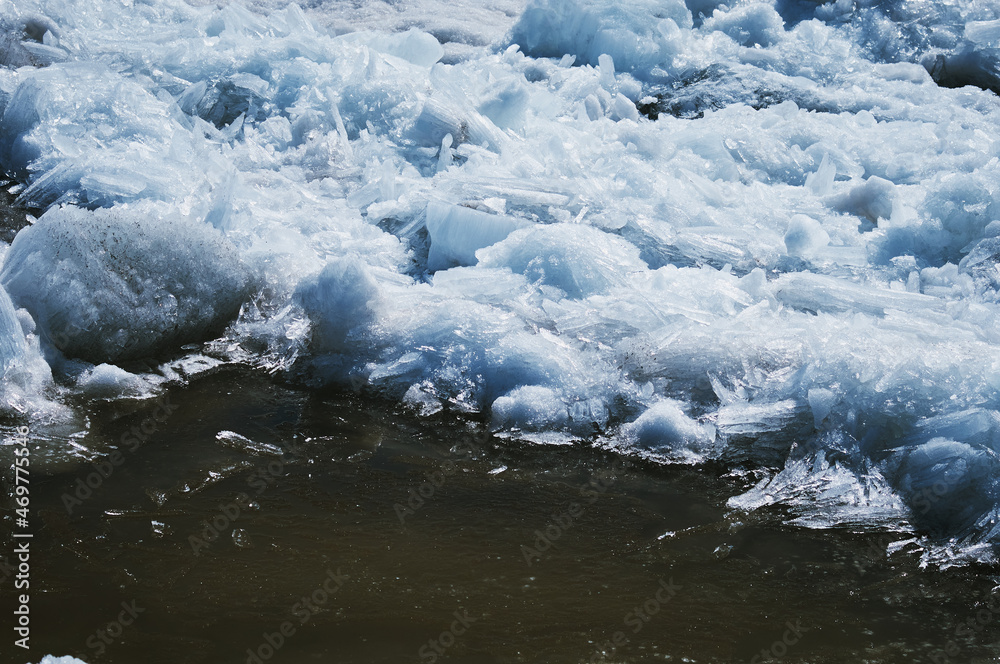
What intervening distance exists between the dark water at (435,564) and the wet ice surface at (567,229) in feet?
0.74

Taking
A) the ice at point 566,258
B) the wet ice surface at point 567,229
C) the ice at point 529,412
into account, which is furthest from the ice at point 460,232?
the ice at point 529,412

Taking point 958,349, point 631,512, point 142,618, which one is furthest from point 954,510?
point 142,618

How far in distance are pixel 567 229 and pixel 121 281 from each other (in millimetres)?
2040

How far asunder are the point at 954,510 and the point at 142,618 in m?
2.51

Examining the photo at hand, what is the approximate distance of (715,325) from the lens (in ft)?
12.5

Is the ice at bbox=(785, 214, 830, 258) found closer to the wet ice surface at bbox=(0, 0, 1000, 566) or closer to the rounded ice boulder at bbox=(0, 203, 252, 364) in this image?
the wet ice surface at bbox=(0, 0, 1000, 566)

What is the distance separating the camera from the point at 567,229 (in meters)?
4.35

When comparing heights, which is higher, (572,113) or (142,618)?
(572,113)

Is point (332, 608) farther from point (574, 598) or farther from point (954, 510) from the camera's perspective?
point (954, 510)

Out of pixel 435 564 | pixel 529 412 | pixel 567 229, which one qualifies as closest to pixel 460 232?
pixel 567 229

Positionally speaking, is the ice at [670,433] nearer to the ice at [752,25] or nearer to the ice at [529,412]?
the ice at [529,412]

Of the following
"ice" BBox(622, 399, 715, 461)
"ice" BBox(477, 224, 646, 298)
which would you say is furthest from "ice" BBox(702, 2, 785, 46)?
"ice" BBox(622, 399, 715, 461)

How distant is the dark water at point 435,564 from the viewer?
7.47 ft

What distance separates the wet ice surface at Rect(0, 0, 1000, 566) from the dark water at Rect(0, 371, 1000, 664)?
225 mm
